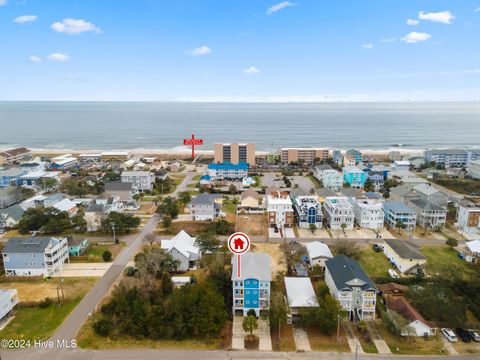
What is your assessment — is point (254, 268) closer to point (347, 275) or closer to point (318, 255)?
point (347, 275)

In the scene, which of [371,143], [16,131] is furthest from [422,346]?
[16,131]

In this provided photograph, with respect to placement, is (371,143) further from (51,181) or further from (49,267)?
(49,267)

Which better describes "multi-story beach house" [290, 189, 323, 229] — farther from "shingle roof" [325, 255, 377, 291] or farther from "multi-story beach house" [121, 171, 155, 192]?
"multi-story beach house" [121, 171, 155, 192]

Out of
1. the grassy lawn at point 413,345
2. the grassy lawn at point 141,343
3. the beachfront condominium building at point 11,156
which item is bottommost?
the grassy lawn at point 413,345

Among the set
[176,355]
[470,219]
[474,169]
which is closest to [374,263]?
[470,219]

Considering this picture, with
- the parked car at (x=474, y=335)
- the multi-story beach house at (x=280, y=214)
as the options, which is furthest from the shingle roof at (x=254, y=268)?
the multi-story beach house at (x=280, y=214)

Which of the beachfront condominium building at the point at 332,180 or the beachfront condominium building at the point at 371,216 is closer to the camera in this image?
the beachfront condominium building at the point at 371,216

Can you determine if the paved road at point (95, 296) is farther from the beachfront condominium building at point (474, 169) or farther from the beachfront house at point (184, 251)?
the beachfront condominium building at point (474, 169)
